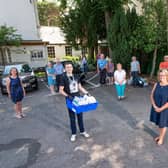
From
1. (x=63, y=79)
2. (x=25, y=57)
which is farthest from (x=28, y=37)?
(x=63, y=79)

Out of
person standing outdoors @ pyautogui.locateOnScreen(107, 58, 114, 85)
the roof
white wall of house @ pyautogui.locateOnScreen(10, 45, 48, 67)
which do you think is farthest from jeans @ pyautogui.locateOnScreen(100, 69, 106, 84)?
the roof

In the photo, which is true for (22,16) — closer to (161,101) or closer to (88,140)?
(88,140)

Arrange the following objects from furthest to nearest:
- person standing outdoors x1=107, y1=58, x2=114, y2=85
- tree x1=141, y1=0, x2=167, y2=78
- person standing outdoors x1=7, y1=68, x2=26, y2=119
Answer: person standing outdoors x1=107, y1=58, x2=114, y2=85 → tree x1=141, y1=0, x2=167, y2=78 → person standing outdoors x1=7, y1=68, x2=26, y2=119

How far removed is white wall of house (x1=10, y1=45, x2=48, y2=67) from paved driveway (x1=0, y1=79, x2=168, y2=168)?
13.0 metres

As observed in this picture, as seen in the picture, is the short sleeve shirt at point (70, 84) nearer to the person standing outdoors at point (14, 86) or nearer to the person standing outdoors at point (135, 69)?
the person standing outdoors at point (14, 86)

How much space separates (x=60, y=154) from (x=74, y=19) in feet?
54.8

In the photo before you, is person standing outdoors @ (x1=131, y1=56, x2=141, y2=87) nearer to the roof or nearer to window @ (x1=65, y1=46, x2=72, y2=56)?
the roof

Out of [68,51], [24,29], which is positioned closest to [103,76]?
[24,29]

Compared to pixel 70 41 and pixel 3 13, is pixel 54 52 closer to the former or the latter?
pixel 70 41

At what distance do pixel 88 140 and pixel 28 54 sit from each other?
55.3 feet

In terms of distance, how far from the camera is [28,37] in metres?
19.3

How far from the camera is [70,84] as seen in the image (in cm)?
401

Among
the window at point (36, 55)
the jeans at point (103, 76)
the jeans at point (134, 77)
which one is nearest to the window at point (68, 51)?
the window at point (36, 55)

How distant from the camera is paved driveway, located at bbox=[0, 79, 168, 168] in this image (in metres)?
3.43
